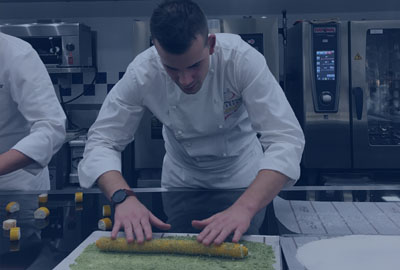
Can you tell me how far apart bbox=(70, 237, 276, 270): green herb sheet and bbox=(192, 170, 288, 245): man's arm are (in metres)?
0.05

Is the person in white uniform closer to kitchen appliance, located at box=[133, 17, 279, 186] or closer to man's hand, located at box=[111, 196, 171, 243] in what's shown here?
man's hand, located at box=[111, 196, 171, 243]

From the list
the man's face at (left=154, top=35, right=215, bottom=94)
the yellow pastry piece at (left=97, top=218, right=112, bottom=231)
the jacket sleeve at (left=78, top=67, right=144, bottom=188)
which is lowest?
the yellow pastry piece at (left=97, top=218, right=112, bottom=231)

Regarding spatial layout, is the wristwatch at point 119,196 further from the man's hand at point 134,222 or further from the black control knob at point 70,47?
the black control knob at point 70,47

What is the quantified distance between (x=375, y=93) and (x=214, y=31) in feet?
3.52

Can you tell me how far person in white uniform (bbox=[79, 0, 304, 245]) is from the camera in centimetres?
123

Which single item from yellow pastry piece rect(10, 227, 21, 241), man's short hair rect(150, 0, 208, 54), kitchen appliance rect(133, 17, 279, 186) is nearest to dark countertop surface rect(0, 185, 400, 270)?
yellow pastry piece rect(10, 227, 21, 241)

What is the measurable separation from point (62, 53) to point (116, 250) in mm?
2372

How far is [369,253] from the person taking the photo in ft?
3.10

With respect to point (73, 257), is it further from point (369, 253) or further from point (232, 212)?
point (369, 253)

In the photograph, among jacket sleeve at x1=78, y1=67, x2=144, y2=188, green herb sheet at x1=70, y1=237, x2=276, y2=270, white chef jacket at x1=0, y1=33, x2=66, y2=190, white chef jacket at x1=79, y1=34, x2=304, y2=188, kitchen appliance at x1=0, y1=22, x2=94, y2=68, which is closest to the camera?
green herb sheet at x1=70, y1=237, x2=276, y2=270

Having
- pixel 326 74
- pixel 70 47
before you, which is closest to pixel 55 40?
pixel 70 47

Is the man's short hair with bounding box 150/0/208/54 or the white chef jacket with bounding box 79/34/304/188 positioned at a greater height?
the man's short hair with bounding box 150/0/208/54

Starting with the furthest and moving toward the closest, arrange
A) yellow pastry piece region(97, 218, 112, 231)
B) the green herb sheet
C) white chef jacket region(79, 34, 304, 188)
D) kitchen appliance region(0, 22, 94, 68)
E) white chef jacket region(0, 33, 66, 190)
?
kitchen appliance region(0, 22, 94, 68) → white chef jacket region(0, 33, 66, 190) → white chef jacket region(79, 34, 304, 188) → yellow pastry piece region(97, 218, 112, 231) → the green herb sheet

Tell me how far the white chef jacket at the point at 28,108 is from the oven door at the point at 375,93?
1866 mm
